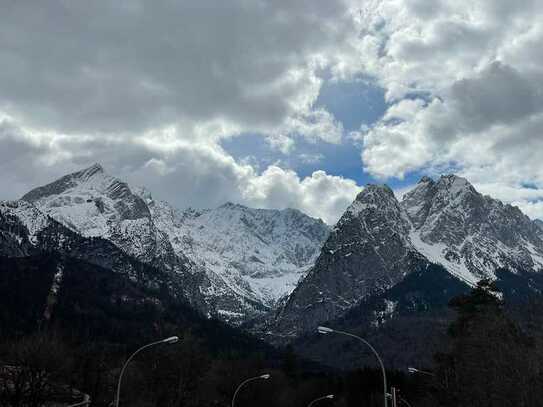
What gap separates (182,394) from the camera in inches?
3597

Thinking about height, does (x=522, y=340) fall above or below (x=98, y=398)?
above

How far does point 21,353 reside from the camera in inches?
2997

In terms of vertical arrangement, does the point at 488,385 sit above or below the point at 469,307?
below

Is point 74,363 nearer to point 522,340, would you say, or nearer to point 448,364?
point 448,364

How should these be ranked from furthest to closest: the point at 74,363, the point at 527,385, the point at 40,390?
the point at 74,363, the point at 40,390, the point at 527,385

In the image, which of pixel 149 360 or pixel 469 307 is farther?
pixel 149 360

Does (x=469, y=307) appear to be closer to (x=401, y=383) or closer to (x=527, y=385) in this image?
(x=527, y=385)

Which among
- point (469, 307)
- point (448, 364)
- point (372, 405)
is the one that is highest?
point (469, 307)

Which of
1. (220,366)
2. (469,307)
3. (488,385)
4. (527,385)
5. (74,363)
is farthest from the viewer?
(220,366)

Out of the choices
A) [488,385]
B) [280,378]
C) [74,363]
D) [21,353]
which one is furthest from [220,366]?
[488,385]

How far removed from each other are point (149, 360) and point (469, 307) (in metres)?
45.8

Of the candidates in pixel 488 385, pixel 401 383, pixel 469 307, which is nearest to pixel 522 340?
pixel 469 307

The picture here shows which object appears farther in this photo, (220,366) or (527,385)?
(220,366)

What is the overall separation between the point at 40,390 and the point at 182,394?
29041mm
